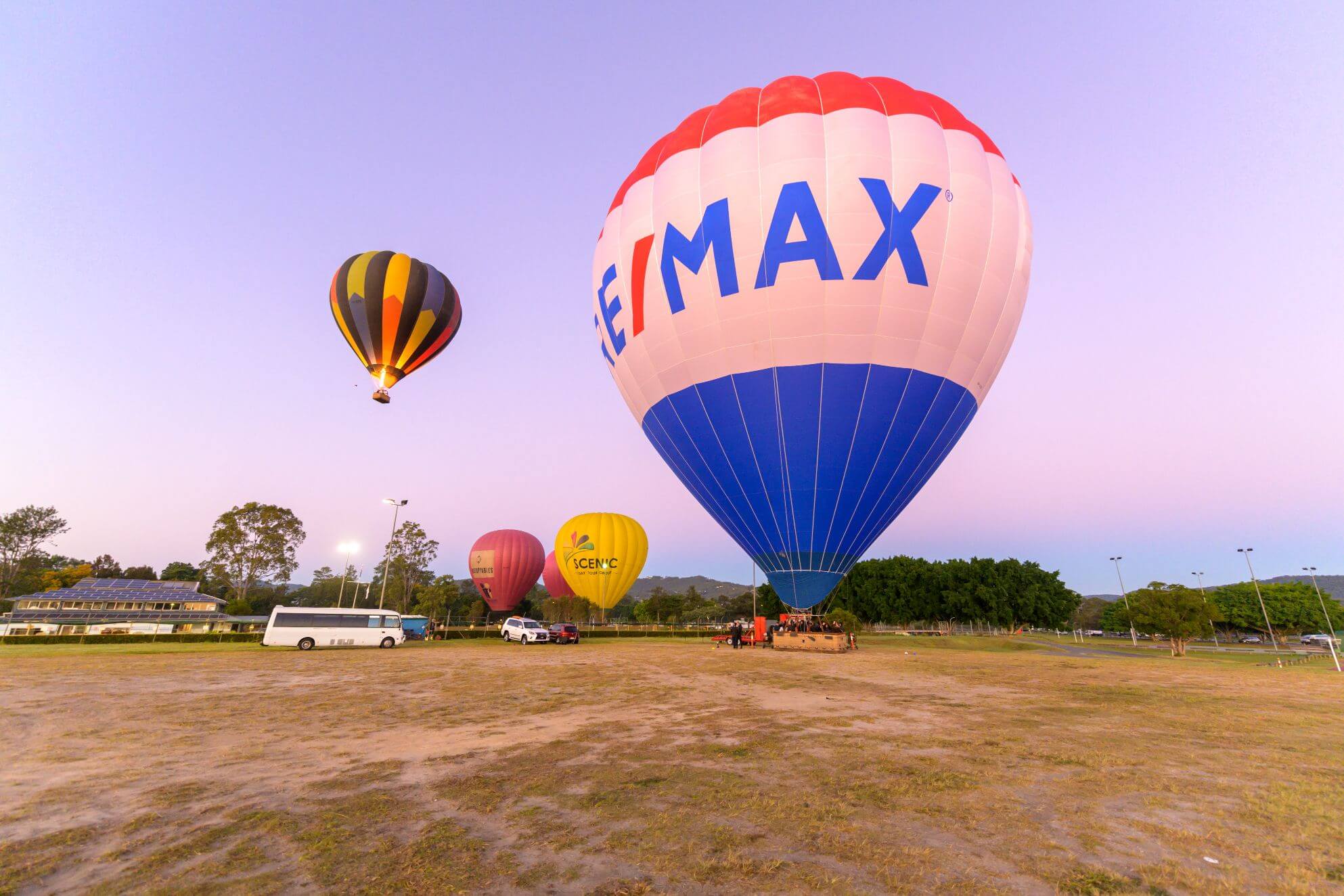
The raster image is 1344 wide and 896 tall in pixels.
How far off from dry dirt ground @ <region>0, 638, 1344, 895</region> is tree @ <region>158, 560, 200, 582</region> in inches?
4049

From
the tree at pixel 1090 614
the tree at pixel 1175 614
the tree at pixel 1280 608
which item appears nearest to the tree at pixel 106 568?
the tree at pixel 1175 614

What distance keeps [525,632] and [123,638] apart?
23765mm

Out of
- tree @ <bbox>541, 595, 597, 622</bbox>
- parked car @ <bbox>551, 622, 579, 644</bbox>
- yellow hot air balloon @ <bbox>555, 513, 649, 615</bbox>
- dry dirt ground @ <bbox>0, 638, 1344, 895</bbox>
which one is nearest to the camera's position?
dry dirt ground @ <bbox>0, 638, 1344, 895</bbox>

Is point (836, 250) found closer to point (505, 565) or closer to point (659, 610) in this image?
point (505, 565)

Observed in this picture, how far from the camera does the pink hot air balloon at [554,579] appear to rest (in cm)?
6400

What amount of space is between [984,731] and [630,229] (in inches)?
785

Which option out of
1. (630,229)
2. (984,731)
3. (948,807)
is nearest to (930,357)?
(630,229)

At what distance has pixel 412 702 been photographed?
1089 centimetres

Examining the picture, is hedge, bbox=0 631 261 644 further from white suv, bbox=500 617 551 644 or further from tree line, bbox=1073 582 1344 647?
tree line, bbox=1073 582 1344 647

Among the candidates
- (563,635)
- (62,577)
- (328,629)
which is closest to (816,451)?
(563,635)

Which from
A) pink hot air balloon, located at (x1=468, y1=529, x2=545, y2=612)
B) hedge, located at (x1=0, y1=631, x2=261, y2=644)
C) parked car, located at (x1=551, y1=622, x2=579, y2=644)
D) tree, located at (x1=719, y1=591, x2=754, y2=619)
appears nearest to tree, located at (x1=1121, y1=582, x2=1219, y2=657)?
parked car, located at (x1=551, y1=622, x2=579, y2=644)

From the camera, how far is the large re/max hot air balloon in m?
18.8

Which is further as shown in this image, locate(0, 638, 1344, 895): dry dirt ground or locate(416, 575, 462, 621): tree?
locate(416, 575, 462, 621): tree

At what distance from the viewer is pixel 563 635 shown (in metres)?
32.3
